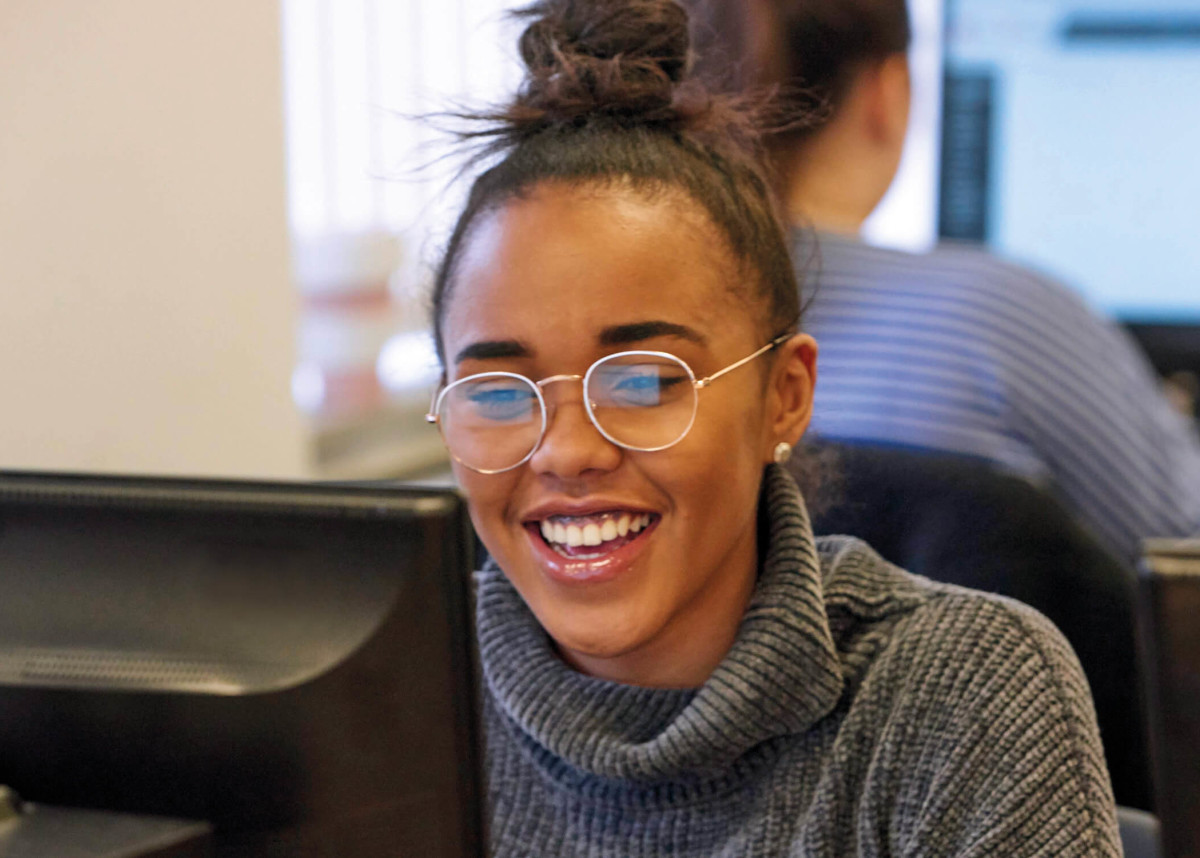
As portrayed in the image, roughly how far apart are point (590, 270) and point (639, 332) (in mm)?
51

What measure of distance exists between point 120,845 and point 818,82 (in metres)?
1.27

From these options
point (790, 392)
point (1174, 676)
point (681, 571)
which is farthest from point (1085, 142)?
point (1174, 676)

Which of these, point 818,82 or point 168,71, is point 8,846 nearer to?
point 168,71

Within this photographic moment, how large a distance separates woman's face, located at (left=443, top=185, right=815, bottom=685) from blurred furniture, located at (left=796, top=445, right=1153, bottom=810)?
0.29 m

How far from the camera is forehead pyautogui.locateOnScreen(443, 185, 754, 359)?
89 centimetres

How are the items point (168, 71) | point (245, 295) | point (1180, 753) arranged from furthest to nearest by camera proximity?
point (245, 295) → point (168, 71) → point (1180, 753)

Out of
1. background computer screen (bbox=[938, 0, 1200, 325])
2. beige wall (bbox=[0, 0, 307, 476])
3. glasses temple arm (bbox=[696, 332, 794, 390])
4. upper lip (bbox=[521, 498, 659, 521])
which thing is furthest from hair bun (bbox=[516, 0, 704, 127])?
background computer screen (bbox=[938, 0, 1200, 325])

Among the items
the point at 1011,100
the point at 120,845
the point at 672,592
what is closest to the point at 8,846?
the point at 120,845

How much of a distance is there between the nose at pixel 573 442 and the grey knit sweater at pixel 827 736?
0.15 meters

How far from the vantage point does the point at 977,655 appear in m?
0.89

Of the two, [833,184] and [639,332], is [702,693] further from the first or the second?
[833,184]

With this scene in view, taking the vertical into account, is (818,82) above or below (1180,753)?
above

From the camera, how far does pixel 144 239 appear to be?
145 centimetres

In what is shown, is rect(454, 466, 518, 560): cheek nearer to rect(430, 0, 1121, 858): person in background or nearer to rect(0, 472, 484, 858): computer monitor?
rect(430, 0, 1121, 858): person in background
